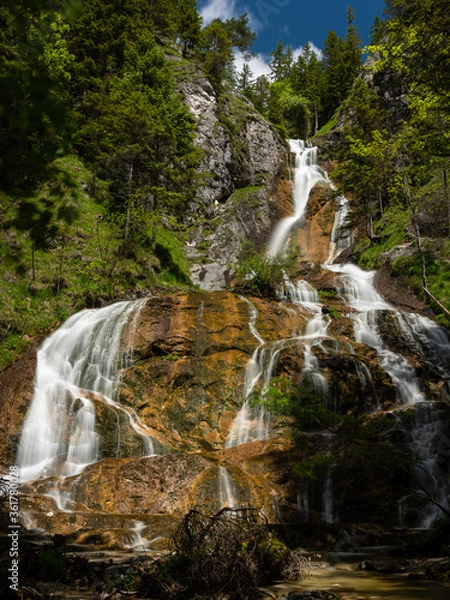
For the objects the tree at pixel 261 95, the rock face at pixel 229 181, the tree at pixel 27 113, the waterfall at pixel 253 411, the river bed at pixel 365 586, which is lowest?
the river bed at pixel 365 586

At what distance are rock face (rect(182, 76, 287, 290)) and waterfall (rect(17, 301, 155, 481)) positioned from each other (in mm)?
11303

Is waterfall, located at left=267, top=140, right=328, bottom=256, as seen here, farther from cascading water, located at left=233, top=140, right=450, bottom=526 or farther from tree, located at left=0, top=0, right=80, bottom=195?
tree, located at left=0, top=0, right=80, bottom=195

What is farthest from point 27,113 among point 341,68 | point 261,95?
point 341,68

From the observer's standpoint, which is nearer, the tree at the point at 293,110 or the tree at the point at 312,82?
the tree at the point at 293,110

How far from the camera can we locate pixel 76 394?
40.0 ft

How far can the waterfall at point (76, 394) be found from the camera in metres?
10.7

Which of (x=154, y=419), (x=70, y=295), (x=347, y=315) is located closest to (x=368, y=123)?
(x=347, y=315)

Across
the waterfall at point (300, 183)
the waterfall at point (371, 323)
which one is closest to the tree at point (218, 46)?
the waterfall at point (300, 183)

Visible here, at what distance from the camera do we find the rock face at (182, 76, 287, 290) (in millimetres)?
29453

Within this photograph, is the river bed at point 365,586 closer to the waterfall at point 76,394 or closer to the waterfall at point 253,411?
the waterfall at point 253,411

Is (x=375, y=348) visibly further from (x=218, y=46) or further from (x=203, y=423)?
(x=218, y=46)

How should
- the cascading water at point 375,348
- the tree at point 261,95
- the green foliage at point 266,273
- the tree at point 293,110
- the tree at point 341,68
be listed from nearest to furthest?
the cascading water at point 375,348
the green foliage at point 266,273
the tree at point 261,95
the tree at point 293,110
the tree at point 341,68

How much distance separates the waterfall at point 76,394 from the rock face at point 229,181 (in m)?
11.3

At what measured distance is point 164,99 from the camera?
25.0 meters
